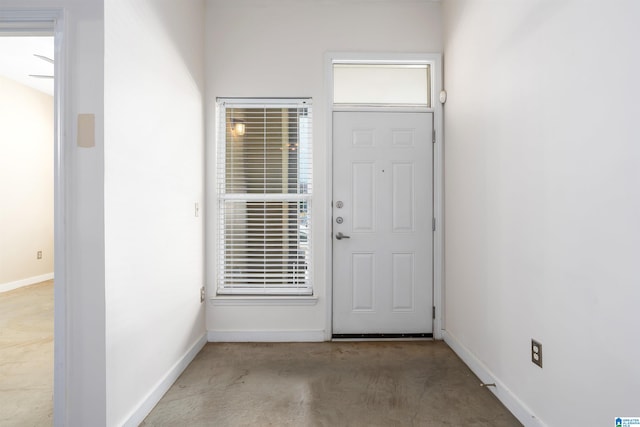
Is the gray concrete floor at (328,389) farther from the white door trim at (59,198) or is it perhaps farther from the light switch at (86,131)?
the light switch at (86,131)

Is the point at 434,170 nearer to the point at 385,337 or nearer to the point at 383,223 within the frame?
the point at 383,223

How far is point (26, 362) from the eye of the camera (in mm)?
2617

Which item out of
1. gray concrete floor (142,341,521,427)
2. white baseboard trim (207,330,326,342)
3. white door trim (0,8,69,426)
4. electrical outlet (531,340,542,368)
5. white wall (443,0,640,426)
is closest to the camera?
white wall (443,0,640,426)

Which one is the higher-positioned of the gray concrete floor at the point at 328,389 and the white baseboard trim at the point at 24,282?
the white baseboard trim at the point at 24,282

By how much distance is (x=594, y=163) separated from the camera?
4.68 ft

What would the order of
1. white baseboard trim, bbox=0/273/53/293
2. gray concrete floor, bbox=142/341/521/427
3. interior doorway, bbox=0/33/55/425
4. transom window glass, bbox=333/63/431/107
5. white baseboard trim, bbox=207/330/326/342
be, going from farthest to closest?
white baseboard trim, bbox=0/273/53/293 < interior doorway, bbox=0/33/55/425 < transom window glass, bbox=333/63/431/107 < white baseboard trim, bbox=207/330/326/342 < gray concrete floor, bbox=142/341/521/427

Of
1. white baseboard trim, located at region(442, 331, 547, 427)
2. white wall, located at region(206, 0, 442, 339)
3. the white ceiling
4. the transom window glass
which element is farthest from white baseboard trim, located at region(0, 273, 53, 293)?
white baseboard trim, located at region(442, 331, 547, 427)

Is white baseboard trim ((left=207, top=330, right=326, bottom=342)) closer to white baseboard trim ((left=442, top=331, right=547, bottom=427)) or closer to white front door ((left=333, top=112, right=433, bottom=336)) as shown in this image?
white front door ((left=333, top=112, right=433, bottom=336))

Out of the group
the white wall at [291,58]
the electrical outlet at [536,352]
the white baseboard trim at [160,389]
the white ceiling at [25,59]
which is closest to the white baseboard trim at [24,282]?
the white ceiling at [25,59]

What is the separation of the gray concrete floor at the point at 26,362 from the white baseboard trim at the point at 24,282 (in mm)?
575

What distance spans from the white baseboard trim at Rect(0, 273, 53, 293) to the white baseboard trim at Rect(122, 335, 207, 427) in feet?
12.9

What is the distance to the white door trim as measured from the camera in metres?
1.61

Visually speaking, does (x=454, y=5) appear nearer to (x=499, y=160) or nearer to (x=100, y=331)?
(x=499, y=160)

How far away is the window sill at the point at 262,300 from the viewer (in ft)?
10.2
